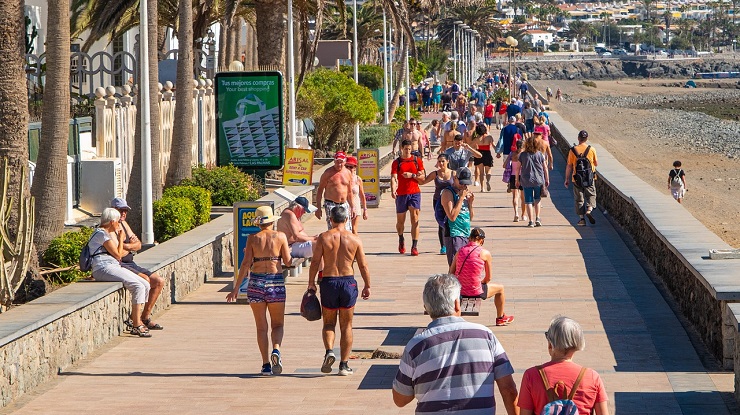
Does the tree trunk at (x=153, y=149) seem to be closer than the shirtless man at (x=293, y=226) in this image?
No

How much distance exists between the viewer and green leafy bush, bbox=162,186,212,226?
19.3 meters

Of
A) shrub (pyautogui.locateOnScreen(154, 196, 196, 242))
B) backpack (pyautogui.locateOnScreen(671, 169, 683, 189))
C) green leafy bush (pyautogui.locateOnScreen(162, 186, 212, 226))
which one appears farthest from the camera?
backpack (pyautogui.locateOnScreen(671, 169, 683, 189))

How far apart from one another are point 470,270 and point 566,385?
221 inches

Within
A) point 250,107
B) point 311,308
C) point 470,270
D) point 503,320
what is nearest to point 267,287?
point 311,308

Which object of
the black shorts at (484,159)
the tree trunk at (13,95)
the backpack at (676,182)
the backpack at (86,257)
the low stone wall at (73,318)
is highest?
the tree trunk at (13,95)

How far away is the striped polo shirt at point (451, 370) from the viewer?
6.14 m

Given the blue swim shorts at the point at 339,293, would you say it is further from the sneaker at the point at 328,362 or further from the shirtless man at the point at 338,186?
the shirtless man at the point at 338,186

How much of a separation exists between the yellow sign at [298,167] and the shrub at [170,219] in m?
3.76

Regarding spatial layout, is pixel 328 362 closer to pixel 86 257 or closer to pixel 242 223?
pixel 86 257

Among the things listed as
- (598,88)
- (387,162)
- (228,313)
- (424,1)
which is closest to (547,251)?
(228,313)

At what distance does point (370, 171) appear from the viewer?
966 inches

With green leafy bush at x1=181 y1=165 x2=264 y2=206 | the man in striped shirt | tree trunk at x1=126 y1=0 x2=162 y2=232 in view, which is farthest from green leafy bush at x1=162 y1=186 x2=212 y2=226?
the man in striped shirt

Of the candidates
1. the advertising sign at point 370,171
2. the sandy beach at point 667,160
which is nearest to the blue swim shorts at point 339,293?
the advertising sign at point 370,171

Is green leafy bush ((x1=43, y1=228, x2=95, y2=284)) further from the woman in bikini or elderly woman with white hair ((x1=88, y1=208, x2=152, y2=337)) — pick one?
the woman in bikini
